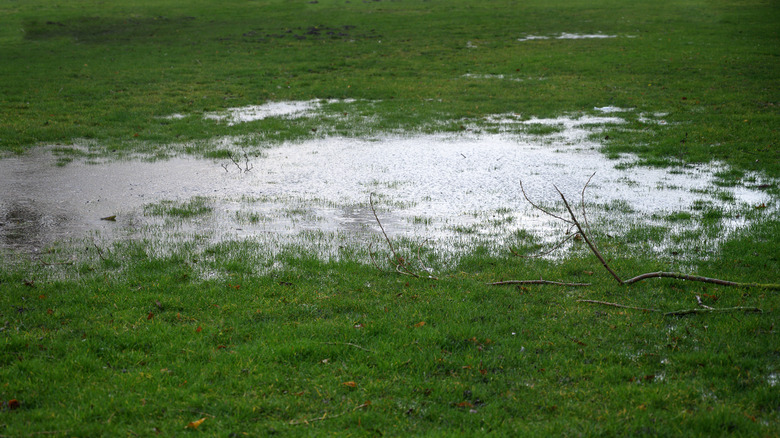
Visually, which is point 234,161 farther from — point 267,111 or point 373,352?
point 373,352

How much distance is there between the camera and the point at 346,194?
1195 cm

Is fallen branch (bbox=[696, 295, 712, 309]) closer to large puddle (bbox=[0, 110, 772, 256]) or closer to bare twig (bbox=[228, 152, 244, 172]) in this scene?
large puddle (bbox=[0, 110, 772, 256])

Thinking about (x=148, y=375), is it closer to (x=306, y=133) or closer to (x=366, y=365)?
(x=366, y=365)

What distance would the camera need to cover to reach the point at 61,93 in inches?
845

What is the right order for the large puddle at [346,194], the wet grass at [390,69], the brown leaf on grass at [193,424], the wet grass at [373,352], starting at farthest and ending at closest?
the wet grass at [390,69], the large puddle at [346,194], the wet grass at [373,352], the brown leaf on grass at [193,424]

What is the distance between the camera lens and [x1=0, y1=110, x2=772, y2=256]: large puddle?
9.80 metres

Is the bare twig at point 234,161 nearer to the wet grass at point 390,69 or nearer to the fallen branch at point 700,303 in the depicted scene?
the wet grass at point 390,69

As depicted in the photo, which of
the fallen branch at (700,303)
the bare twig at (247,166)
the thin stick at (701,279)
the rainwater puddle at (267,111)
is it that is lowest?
the fallen branch at (700,303)

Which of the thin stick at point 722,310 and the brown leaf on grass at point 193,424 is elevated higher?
the brown leaf on grass at point 193,424

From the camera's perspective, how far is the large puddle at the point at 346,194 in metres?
9.80

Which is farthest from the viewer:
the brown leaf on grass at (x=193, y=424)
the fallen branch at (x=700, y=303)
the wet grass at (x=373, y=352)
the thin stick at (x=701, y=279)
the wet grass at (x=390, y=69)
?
the wet grass at (x=390, y=69)

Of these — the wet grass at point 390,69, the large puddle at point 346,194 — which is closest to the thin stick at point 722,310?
the large puddle at point 346,194

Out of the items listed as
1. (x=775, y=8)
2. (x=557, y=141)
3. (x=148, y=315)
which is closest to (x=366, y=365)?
(x=148, y=315)

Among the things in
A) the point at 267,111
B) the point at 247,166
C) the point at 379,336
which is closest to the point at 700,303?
the point at 379,336
